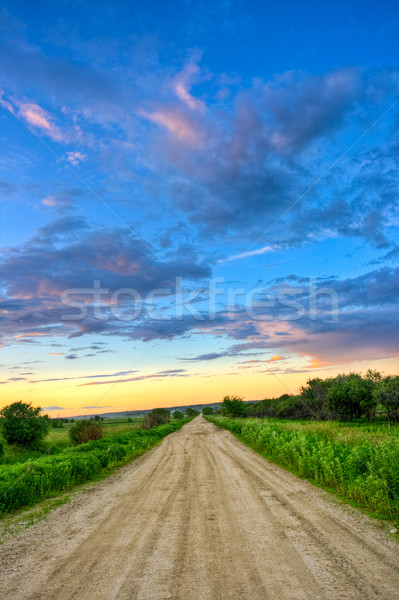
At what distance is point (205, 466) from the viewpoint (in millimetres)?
16375

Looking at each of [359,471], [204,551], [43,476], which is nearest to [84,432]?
[43,476]

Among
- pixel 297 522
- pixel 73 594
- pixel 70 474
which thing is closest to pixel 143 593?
pixel 73 594

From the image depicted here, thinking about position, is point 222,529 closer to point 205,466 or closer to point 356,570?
point 356,570

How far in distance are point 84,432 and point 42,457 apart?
64.3ft

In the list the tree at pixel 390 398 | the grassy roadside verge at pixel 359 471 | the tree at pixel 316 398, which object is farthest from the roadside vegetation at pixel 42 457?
the tree at pixel 316 398

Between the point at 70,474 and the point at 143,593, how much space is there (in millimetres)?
10556

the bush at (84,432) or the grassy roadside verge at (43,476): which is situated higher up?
the grassy roadside verge at (43,476)

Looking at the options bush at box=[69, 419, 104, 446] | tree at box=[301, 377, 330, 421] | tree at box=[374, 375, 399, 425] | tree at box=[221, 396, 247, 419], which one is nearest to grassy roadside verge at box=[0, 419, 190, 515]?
bush at box=[69, 419, 104, 446]

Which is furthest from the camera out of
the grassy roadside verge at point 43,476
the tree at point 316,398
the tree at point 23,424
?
the tree at point 316,398

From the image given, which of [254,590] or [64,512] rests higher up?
[254,590]

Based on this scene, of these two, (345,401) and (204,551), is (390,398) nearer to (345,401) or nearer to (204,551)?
(345,401)

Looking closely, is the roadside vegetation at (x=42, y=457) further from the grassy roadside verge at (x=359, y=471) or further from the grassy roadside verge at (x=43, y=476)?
the grassy roadside verge at (x=359, y=471)

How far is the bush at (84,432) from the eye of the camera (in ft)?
115

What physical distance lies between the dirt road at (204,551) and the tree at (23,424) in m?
28.2
